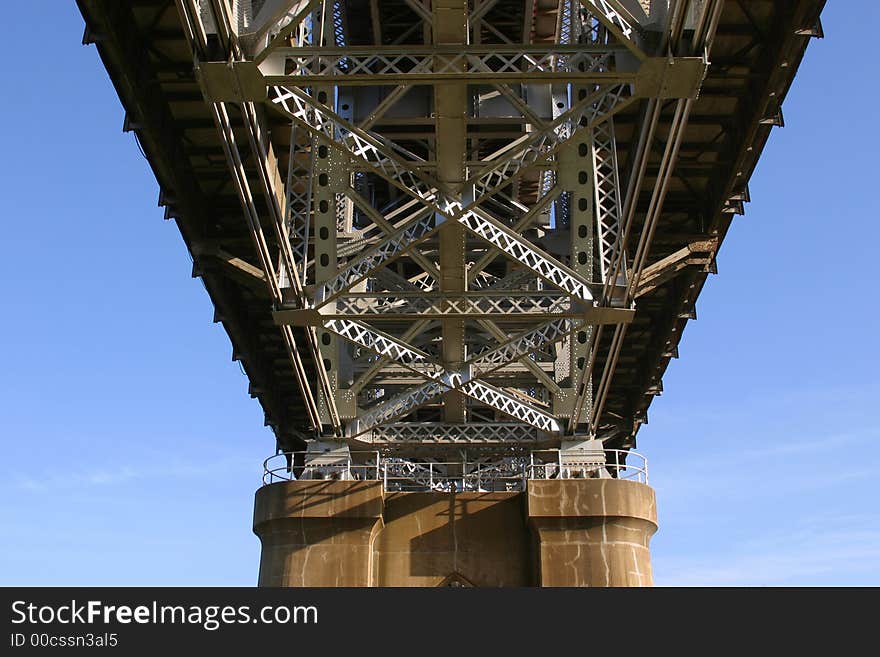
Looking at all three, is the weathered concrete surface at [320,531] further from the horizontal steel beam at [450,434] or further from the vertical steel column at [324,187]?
the vertical steel column at [324,187]

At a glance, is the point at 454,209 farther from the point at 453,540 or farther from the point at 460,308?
the point at 453,540

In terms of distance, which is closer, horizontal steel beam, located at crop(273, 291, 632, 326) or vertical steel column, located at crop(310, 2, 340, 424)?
vertical steel column, located at crop(310, 2, 340, 424)

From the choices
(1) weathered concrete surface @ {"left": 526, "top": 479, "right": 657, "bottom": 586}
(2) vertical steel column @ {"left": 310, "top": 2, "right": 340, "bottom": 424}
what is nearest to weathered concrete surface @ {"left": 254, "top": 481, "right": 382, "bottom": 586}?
(1) weathered concrete surface @ {"left": 526, "top": 479, "right": 657, "bottom": 586}

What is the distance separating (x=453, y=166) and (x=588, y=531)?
10.6 meters

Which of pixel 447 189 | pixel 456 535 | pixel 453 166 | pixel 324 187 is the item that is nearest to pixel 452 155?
pixel 453 166

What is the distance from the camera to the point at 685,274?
2825 centimetres

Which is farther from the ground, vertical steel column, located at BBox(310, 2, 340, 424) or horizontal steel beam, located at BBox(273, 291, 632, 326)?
vertical steel column, located at BBox(310, 2, 340, 424)

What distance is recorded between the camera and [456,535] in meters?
27.3

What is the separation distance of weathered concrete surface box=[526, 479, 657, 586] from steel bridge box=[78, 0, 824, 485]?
7.04 ft

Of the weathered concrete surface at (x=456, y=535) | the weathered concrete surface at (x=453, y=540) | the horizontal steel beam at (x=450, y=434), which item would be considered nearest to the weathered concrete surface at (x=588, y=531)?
the weathered concrete surface at (x=456, y=535)

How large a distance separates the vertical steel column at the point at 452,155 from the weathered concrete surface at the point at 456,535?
11.7 ft

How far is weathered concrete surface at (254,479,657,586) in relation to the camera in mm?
26375

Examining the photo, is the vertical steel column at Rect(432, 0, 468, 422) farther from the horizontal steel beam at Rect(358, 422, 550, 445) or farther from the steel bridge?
the horizontal steel beam at Rect(358, 422, 550, 445)

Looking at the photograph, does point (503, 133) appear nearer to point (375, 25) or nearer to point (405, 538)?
point (375, 25)
